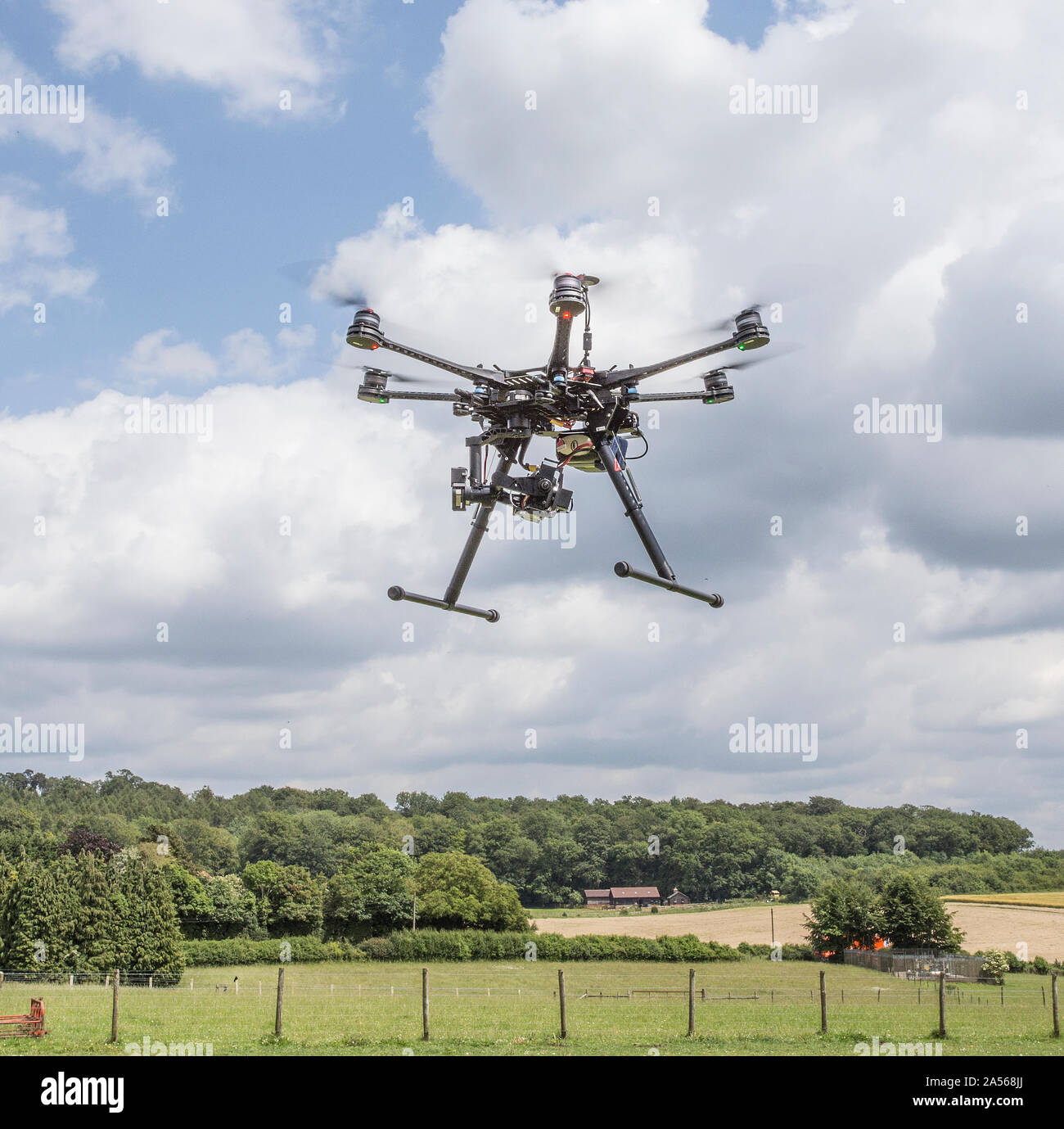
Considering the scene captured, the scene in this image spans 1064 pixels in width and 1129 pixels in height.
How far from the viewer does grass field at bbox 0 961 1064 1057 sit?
1808cm

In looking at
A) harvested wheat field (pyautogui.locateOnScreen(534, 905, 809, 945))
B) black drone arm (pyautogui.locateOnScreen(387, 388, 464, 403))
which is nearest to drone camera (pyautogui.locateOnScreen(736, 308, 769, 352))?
black drone arm (pyautogui.locateOnScreen(387, 388, 464, 403))

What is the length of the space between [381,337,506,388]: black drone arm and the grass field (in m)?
11.1

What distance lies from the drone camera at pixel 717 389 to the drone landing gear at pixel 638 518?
4.06 ft

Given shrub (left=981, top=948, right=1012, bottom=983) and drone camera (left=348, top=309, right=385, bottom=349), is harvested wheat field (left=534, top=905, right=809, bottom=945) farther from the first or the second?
drone camera (left=348, top=309, right=385, bottom=349)

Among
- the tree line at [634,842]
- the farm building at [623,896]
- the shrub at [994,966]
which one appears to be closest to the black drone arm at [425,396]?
the shrub at [994,966]

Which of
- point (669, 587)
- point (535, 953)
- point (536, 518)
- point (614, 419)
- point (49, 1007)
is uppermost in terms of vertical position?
point (614, 419)

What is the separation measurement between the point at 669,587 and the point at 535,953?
60.2 m

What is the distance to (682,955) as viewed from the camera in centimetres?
6450

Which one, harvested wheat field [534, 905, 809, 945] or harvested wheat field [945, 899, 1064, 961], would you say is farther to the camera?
harvested wheat field [534, 905, 809, 945]

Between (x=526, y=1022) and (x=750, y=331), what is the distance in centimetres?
1895

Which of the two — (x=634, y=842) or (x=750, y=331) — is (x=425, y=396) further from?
(x=634, y=842)

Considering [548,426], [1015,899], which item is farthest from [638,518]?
[1015,899]
